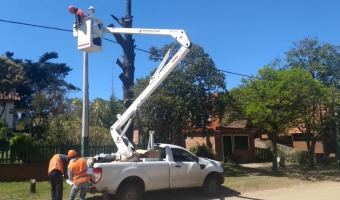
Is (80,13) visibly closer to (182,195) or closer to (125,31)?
(125,31)

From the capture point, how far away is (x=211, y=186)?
13609 mm

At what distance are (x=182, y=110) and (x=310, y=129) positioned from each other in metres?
10.9

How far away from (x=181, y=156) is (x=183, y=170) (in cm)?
53

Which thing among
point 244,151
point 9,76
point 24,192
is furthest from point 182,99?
point 9,76

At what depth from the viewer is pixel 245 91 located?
21.6 metres

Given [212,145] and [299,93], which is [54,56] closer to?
[212,145]

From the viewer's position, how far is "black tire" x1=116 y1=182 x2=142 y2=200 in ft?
37.7

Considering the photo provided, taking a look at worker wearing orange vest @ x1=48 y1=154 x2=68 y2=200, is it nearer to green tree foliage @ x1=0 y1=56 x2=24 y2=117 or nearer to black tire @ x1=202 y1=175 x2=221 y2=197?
black tire @ x1=202 y1=175 x2=221 y2=197

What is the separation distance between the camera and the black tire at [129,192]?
37.7 feet

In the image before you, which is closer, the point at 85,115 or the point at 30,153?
the point at 85,115

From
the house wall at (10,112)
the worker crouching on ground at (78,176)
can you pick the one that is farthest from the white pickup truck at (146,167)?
the house wall at (10,112)

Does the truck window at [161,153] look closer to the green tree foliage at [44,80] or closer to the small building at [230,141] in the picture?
the small building at [230,141]

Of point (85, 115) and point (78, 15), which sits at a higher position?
point (78, 15)

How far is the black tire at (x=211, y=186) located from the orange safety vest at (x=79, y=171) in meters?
4.57
